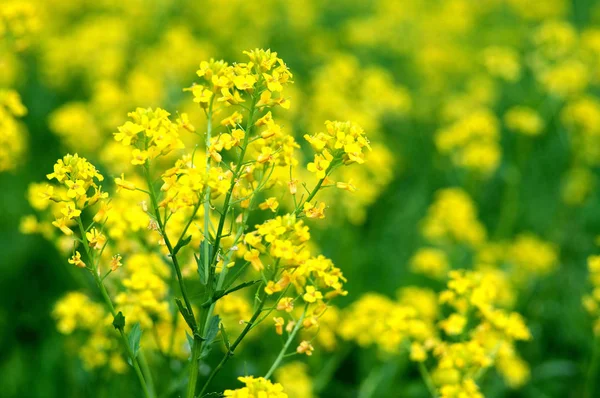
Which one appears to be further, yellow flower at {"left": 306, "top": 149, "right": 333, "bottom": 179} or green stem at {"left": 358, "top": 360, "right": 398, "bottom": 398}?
green stem at {"left": 358, "top": 360, "right": 398, "bottom": 398}

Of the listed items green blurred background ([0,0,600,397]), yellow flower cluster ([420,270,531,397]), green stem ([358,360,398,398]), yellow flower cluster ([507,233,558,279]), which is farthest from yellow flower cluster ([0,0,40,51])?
yellow flower cluster ([507,233,558,279])

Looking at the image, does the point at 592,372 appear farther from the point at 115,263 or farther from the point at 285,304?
the point at 115,263

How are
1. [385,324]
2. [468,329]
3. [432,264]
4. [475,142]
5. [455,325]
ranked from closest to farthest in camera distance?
[455,325], [468,329], [385,324], [432,264], [475,142]

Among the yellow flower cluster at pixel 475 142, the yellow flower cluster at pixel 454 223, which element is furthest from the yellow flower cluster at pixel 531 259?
the yellow flower cluster at pixel 475 142

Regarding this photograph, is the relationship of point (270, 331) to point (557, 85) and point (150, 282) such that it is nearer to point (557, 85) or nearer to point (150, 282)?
point (150, 282)

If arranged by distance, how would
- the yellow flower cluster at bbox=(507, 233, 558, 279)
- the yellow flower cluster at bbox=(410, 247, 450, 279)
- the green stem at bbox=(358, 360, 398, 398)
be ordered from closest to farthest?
the green stem at bbox=(358, 360, 398, 398)
the yellow flower cluster at bbox=(410, 247, 450, 279)
the yellow flower cluster at bbox=(507, 233, 558, 279)

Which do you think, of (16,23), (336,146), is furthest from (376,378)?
(16,23)

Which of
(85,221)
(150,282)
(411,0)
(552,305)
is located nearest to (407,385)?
(552,305)

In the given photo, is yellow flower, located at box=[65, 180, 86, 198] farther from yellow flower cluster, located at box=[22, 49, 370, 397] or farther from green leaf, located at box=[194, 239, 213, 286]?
green leaf, located at box=[194, 239, 213, 286]
